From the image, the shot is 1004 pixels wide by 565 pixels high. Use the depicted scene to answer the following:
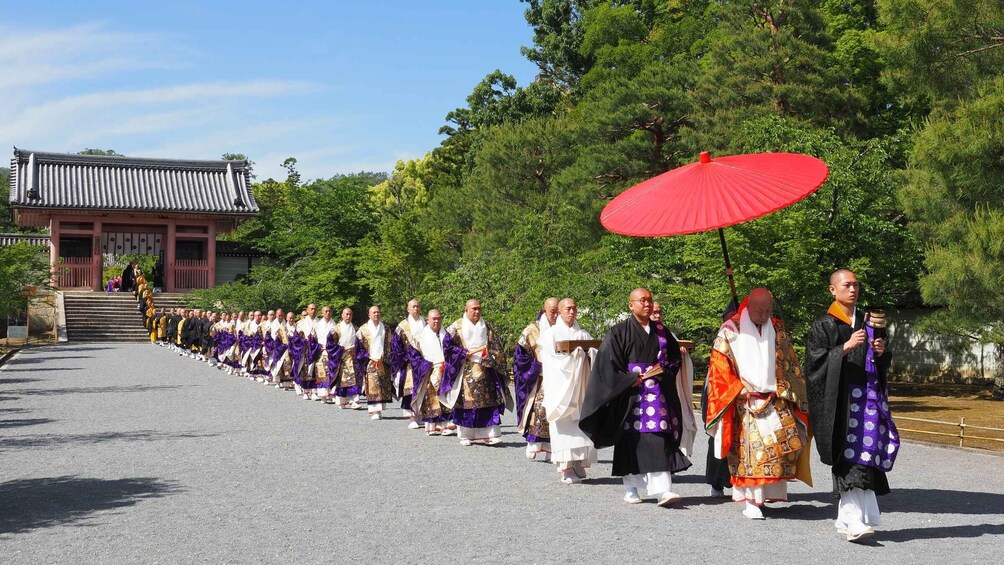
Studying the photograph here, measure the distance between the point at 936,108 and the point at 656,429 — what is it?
9.47 m

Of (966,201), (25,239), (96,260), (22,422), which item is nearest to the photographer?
(22,422)

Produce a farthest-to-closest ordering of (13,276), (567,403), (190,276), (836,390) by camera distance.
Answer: (190,276) < (13,276) < (567,403) < (836,390)

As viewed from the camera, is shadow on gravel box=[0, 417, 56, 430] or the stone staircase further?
the stone staircase

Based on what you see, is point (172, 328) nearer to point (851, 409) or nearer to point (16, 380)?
point (16, 380)

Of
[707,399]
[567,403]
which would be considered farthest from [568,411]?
[707,399]

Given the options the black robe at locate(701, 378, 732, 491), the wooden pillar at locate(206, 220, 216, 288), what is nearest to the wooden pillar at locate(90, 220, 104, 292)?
the wooden pillar at locate(206, 220, 216, 288)

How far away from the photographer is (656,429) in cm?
791

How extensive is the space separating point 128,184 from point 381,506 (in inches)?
1741

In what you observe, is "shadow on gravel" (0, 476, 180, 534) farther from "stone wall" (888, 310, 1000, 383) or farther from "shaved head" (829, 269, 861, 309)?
"stone wall" (888, 310, 1000, 383)

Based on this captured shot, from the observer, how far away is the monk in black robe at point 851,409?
6.51 m

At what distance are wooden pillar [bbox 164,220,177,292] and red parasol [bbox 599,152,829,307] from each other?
138 feet

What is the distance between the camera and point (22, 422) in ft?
44.1

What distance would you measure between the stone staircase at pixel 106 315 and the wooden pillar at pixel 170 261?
1393 millimetres

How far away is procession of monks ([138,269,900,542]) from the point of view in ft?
21.8
